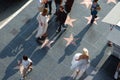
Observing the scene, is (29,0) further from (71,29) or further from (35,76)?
(35,76)

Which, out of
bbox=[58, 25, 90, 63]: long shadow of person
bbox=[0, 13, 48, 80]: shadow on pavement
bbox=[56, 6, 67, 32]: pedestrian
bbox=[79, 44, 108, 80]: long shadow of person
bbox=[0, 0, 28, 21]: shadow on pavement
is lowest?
bbox=[79, 44, 108, 80]: long shadow of person

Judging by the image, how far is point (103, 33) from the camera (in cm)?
1603

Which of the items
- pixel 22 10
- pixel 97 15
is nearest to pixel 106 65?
pixel 97 15

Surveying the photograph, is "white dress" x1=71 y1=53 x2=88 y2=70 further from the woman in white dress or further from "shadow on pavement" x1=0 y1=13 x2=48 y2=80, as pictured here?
the woman in white dress

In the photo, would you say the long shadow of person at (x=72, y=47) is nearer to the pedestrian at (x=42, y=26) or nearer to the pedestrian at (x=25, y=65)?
the pedestrian at (x=42, y=26)

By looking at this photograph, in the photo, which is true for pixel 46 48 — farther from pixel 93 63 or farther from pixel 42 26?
pixel 93 63

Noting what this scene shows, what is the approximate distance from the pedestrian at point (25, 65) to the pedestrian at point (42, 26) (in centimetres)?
173

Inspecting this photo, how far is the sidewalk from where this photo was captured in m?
14.3

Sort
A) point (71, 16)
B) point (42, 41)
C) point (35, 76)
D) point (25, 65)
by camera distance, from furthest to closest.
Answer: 1. point (71, 16)
2. point (42, 41)
3. point (35, 76)
4. point (25, 65)

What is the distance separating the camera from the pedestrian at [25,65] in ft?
42.6

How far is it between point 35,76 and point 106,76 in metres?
3.35

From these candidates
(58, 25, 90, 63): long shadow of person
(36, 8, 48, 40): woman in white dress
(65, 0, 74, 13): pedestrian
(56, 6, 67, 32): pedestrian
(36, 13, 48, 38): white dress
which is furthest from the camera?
(65, 0, 74, 13): pedestrian

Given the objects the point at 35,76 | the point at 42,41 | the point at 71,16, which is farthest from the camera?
the point at 71,16

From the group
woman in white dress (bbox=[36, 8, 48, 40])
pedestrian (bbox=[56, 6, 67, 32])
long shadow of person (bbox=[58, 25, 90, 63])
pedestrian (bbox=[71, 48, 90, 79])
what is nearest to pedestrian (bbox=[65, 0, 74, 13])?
pedestrian (bbox=[56, 6, 67, 32])
